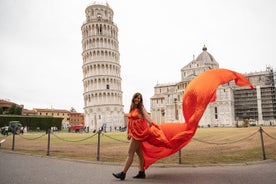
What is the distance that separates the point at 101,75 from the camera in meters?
65.4

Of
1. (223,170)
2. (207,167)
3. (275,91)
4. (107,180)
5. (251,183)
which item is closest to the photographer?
(251,183)

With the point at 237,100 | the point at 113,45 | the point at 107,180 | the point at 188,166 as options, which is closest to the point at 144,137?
the point at 107,180

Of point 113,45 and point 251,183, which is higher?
point 113,45

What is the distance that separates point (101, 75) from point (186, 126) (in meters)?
59.7

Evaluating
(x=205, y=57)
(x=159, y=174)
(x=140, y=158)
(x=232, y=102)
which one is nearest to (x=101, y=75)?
(x=205, y=57)

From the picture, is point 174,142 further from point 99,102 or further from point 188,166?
point 99,102

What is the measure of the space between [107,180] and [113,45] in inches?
2547

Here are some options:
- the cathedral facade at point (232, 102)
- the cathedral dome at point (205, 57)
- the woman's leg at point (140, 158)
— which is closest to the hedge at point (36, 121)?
the cathedral facade at point (232, 102)

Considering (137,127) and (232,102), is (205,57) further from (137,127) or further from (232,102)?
(137,127)

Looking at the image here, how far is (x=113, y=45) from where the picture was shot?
69.1 metres

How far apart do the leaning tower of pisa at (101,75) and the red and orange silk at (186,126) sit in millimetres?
57030

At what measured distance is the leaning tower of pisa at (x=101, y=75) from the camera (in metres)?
65.4

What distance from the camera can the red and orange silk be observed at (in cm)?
671

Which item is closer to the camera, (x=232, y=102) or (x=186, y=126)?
(x=186, y=126)
